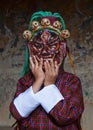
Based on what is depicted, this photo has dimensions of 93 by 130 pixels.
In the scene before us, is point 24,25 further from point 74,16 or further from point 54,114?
point 54,114

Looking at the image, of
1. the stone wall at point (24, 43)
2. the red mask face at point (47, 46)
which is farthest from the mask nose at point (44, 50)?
the stone wall at point (24, 43)

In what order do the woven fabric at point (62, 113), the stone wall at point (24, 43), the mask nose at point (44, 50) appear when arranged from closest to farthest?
the woven fabric at point (62, 113) < the mask nose at point (44, 50) < the stone wall at point (24, 43)

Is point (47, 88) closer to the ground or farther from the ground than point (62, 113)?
farther from the ground

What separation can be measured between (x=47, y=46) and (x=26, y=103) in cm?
35

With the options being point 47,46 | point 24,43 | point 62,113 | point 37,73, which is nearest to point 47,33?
point 47,46


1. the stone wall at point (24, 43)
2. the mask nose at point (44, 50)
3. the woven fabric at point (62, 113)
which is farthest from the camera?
the stone wall at point (24, 43)

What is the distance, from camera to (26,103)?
248 cm

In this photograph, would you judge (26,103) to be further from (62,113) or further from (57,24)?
(57,24)

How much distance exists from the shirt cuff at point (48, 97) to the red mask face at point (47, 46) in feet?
0.60

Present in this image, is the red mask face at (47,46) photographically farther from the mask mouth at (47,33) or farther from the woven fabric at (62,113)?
the woven fabric at (62,113)

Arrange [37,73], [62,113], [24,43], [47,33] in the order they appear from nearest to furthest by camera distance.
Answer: [62,113] < [37,73] < [47,33] < [24,43]

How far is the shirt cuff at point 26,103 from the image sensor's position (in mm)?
2467

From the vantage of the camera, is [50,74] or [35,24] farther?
[35,24]

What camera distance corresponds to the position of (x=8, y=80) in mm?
6004
